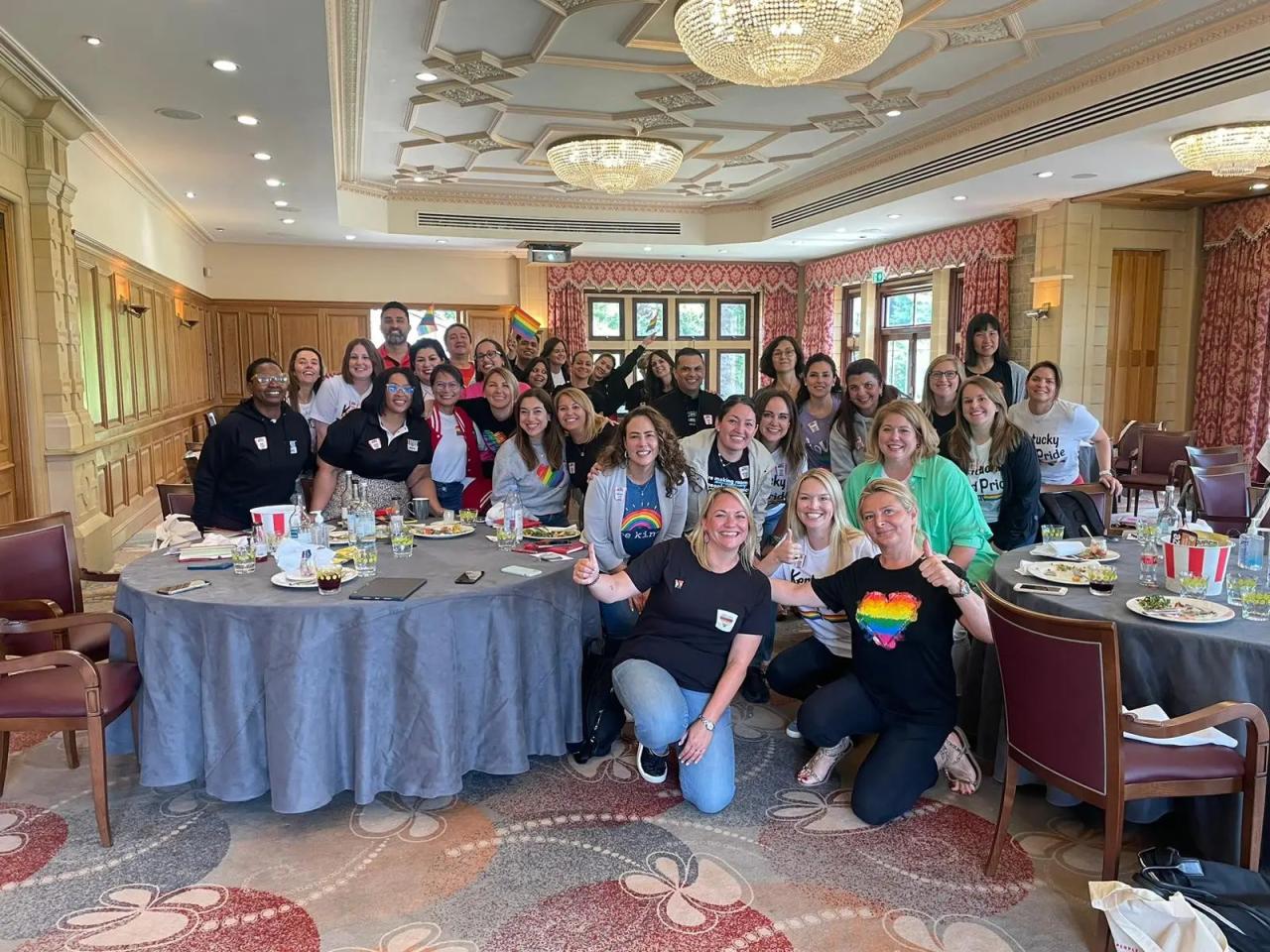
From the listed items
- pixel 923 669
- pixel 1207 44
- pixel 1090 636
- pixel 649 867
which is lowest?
pixel 649 867

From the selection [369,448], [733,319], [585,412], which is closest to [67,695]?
[369,448]

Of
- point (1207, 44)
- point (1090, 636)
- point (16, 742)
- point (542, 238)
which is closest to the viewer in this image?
point (1090, 636)

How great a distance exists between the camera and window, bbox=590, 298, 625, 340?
46.6 ft

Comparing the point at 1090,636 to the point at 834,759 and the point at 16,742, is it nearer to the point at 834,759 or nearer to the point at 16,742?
the point at 834,759

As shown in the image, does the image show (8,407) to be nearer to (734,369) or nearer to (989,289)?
(989,289)

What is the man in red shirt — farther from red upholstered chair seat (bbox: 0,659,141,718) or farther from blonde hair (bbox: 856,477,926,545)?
blonde hair (bbox: 856,477,926,545)

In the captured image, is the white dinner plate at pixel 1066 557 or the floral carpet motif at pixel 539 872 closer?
the floral carpet motif at pixel 539 872

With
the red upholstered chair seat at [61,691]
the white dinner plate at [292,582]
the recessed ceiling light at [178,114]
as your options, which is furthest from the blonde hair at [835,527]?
the recessed ceiling light at [178,114]

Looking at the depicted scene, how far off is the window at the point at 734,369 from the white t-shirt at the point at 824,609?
11.7 metres

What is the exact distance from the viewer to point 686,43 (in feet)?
15.3

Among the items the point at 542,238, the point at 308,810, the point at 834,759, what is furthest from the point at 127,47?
the point at 542,238

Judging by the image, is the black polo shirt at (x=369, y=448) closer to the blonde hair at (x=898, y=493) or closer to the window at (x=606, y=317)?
the blonde hair at (x=898, y=493)

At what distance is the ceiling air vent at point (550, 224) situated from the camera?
37.0 ft

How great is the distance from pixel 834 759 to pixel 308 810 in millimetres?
1825
